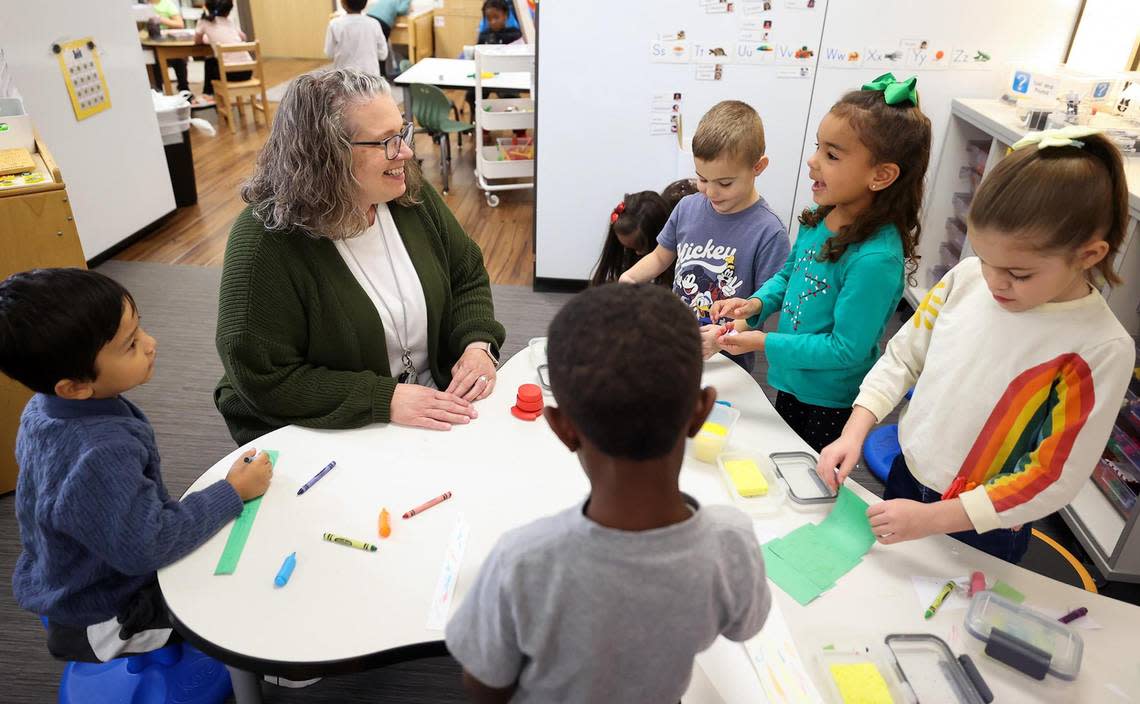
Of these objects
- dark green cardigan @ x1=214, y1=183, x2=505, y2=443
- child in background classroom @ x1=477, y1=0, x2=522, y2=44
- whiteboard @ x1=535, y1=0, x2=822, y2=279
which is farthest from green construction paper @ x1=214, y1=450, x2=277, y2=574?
child in background classroom @ x1=477, y1=0, x2=522, y2=44

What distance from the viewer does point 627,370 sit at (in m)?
0.59

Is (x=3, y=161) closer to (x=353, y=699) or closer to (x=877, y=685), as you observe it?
(x=353, y=699)

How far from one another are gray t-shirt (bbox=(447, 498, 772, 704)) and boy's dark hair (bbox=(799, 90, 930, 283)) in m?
0.99

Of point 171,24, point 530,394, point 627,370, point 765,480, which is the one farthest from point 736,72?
point 171,24

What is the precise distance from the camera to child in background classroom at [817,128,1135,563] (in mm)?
1045

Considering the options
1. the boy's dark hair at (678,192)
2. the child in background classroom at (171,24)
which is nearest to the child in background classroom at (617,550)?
the boy's dark hair at (678,192)

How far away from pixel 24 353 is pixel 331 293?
0.56 m

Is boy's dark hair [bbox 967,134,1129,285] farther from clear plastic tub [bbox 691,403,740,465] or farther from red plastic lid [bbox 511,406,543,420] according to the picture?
red plastic lid [bbox 511,406,543,420]

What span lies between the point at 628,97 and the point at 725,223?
1670 mm

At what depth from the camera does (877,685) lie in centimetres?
101

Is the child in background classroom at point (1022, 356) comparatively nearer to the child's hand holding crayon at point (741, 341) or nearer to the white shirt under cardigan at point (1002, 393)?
the white shirt under cardigan at point (1002, 393)

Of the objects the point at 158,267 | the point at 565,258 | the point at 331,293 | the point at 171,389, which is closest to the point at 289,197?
the point at 331,293

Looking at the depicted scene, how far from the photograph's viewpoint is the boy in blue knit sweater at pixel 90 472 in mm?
1141

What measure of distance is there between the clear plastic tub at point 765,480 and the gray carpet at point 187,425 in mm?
890
